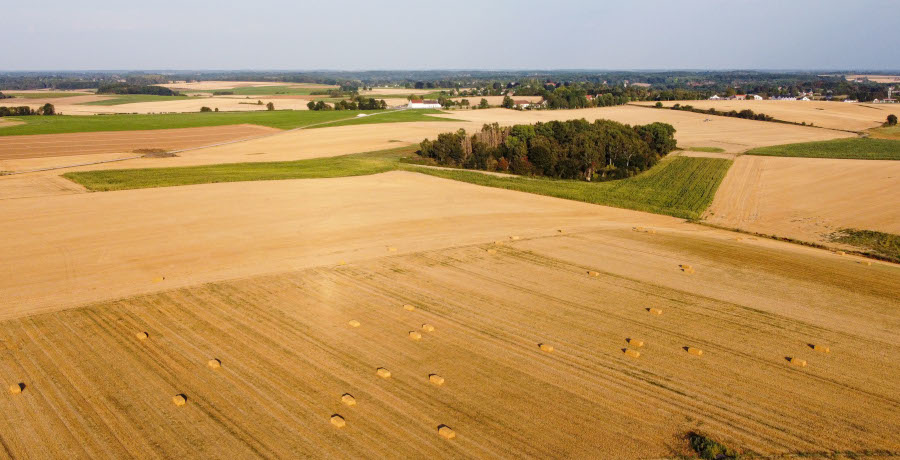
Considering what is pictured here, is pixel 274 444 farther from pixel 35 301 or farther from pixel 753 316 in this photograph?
pixel 753 316

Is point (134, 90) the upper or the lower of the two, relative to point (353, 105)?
upper

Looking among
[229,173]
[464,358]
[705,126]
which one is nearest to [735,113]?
[705,126]

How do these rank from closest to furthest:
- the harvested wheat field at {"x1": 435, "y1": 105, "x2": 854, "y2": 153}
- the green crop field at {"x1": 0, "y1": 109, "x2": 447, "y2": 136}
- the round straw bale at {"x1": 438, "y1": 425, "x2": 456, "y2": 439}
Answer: the round straw bale at {"x1": 438, "y1": 425, "x2": 456, "y2": 439} → the harvested wheat field at {"x1": 435, "y1": 105, "x2": 854, "y2": 153} → the green crop field at {"x1": 0, "y1": 109, "x2": 447, "y2": 136}

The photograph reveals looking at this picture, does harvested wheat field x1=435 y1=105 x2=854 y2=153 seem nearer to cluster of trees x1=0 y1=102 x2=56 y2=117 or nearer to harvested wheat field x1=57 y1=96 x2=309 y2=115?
harvested wheat field x1=57 y1=96 x2=309 y2=115

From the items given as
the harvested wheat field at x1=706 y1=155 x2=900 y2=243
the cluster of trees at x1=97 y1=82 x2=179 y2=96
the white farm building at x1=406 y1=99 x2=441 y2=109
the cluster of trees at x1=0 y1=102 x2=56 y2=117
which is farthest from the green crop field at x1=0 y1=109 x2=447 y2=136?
the cluster of trees at x1=97 y1=82 x2=179 y2=96

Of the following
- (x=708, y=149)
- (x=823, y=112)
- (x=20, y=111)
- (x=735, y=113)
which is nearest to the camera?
(x=708, y=149)

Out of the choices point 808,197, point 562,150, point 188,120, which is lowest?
point 808,197

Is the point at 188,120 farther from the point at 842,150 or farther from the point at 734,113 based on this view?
the point at 734,113
